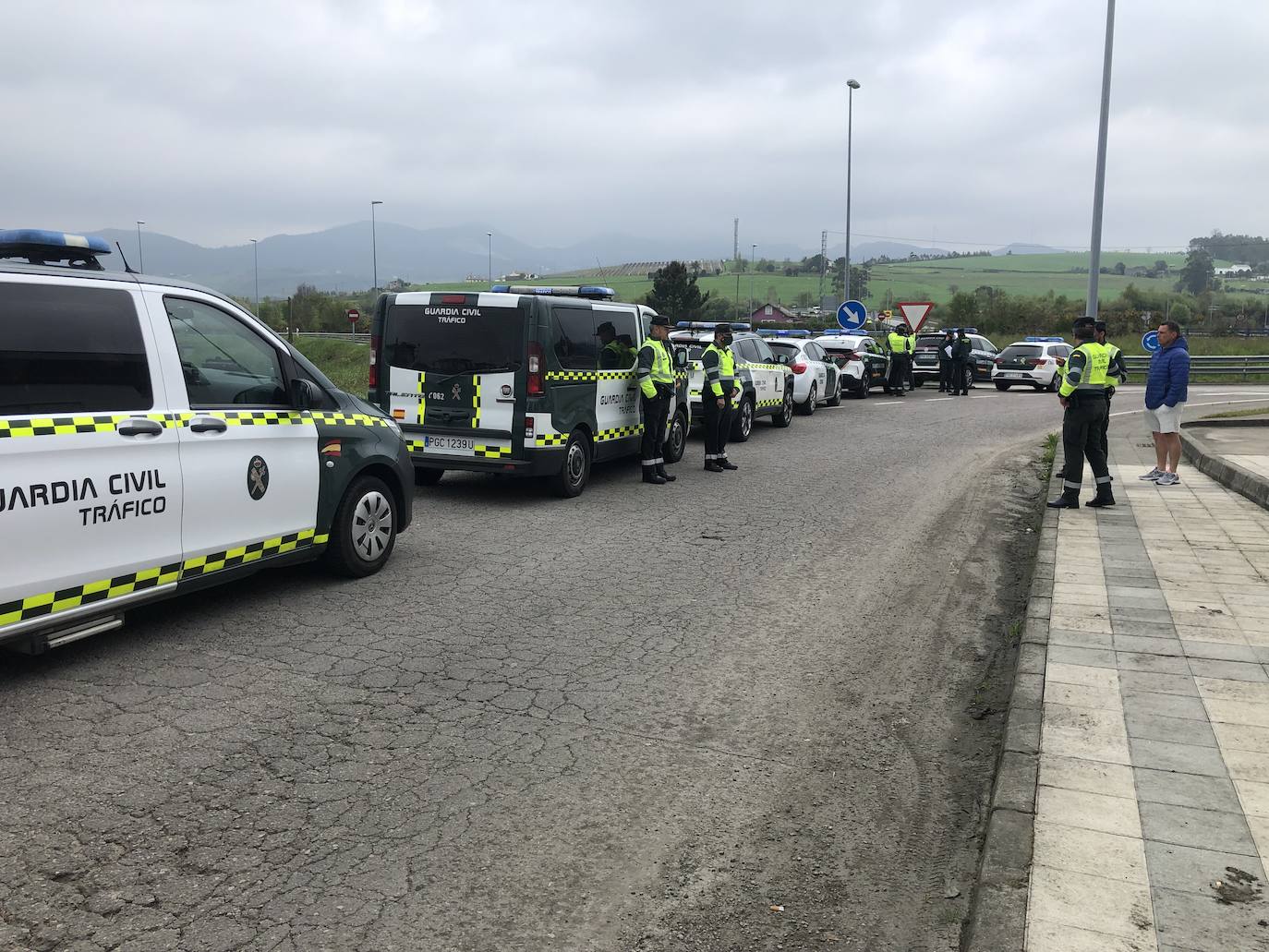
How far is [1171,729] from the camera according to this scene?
465 centimetres

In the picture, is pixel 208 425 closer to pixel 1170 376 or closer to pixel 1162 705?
pixel 1162 705

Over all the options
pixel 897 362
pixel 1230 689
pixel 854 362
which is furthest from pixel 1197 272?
pixel 1230 689

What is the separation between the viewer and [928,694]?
5.39 m

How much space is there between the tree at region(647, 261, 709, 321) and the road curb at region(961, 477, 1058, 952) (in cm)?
7557

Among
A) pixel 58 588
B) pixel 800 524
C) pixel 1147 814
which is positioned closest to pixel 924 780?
pixel 1147 814

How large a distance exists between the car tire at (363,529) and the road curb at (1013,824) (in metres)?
4.25

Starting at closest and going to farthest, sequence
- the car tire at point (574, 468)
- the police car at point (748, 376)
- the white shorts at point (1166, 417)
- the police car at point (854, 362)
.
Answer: the car tire at point (574, 468) < the white shorts at point (1166, 417) < the police car at point (748, 376) < the police car at point (854, 362)

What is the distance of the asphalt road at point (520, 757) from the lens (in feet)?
10.8

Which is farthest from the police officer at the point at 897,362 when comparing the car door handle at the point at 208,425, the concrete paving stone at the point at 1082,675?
the car door handle at the point at 208,425

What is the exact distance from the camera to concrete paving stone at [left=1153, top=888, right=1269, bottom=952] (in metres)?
3.01

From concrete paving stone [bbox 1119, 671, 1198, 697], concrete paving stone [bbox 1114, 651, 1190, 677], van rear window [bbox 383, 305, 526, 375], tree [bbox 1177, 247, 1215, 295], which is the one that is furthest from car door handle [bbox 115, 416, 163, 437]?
tree [bbox 1177, 247, 1215, 295]

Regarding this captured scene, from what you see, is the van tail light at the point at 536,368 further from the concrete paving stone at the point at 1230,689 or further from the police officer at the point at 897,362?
the police officer at the point at 897,362

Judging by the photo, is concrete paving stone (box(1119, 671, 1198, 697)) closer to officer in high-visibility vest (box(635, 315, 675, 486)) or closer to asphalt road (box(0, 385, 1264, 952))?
asphalt road (box(0, 385, 1264, 952))

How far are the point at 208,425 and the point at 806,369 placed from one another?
651 inches
